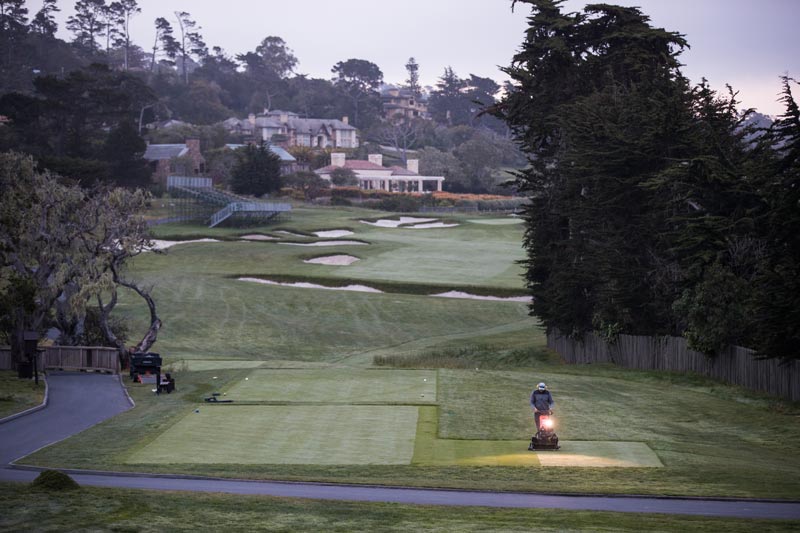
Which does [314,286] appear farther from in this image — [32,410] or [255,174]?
[255,174]

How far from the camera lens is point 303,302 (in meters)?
69.3

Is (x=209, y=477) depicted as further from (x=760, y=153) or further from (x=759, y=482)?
(x=760, y=153)

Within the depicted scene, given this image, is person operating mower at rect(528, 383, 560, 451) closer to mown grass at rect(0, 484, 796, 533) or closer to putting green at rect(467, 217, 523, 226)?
mown grass at rect(0, 484, 796, 533)

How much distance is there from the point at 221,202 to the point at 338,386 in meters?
81.1

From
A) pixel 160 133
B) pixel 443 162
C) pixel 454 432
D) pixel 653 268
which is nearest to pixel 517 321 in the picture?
pixel 653 268

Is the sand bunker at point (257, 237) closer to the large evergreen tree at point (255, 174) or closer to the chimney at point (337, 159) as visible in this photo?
the large evergreen tree at point (255, 174)

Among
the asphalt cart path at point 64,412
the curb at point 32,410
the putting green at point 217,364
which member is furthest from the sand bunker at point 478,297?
the curb at point 32,410

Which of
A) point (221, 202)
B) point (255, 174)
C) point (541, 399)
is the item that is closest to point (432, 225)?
point (255, 174)

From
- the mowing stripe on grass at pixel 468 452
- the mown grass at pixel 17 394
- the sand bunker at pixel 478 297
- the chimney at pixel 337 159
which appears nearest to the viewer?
the mowing stripe on grass at pixel 468 452

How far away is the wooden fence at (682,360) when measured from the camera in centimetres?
3547

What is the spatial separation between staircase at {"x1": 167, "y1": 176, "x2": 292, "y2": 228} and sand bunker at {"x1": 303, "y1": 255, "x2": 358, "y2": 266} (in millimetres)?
22999

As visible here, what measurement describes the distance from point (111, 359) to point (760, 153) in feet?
93.0

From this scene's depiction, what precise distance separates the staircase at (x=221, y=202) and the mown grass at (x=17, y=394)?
66.1 metres

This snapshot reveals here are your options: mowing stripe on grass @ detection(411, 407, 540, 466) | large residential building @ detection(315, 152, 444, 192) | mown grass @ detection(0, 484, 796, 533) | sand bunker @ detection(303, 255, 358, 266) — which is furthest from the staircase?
mown grass @ detection(0, 484, 796, 533)
